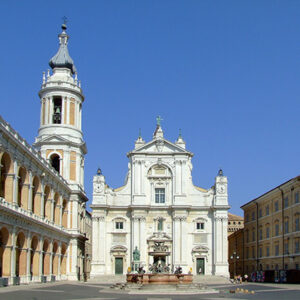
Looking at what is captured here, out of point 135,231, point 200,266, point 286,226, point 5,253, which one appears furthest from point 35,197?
point 286,226

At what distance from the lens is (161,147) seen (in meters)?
82.1

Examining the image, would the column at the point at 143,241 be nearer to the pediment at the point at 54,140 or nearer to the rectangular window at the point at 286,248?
the pediment at the point at 54,140

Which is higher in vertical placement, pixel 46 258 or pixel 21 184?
pixel 21 184

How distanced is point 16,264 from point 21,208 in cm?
569

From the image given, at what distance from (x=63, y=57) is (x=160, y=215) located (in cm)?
2655

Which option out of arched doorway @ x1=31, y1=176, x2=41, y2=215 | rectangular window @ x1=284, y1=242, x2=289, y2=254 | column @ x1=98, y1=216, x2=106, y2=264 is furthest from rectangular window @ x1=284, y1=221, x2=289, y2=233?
arched doorway @ x1=31, y1=176, x2=41, y2=215

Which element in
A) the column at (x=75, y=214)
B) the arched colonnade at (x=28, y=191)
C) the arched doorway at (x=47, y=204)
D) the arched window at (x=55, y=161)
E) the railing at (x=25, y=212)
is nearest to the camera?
the railing at (x=25, y=212)

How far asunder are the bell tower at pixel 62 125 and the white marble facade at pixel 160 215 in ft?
14.9

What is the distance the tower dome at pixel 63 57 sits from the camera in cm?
8150

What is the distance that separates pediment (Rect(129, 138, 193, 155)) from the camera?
81.7 metres

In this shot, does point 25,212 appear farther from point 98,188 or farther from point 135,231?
point 135,231

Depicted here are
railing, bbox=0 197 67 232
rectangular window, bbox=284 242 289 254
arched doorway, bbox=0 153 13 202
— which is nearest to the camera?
railing, bbox=0 197 67 232

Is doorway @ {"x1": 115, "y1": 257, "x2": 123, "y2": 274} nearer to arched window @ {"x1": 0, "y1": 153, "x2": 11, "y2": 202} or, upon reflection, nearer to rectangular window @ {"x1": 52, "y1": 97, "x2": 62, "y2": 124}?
rectangular window @ {"x1": 52, "y1": 97, "x2": 62, "y2": 124}

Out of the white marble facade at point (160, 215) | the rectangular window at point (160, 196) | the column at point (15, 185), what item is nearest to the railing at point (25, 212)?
the column at point (15, 185)
